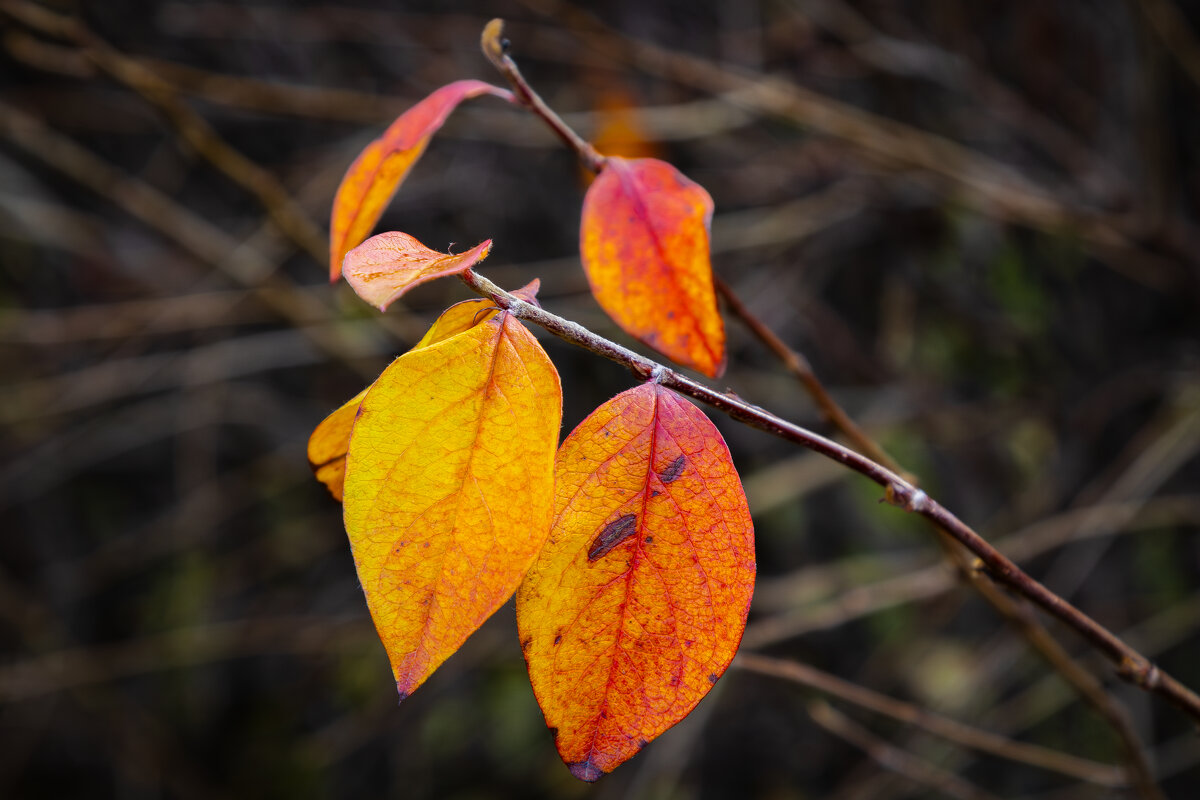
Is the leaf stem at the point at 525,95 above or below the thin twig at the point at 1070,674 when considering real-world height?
above

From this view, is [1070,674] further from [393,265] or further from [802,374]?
[393,265]

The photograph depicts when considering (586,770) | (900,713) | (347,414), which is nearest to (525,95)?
(347,414)

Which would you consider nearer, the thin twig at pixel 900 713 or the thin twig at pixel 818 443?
the thin twig at pixel 818 443

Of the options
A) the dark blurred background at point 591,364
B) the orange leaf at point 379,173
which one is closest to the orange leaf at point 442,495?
the orange leaf at point 379,173

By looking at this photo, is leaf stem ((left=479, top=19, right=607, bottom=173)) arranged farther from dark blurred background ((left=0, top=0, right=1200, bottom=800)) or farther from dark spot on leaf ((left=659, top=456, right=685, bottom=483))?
dark blurred background ((left=0, top=0, right=1200, bottom=800))

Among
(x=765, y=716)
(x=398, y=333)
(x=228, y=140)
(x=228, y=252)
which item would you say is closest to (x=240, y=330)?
(x=228, y=140)

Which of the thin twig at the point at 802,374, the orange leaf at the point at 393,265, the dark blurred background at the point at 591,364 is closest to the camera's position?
the orange leaf at the point at 393,265

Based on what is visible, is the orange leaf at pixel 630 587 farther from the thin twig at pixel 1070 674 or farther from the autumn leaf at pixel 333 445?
the thin twig at pixel 1070 674
